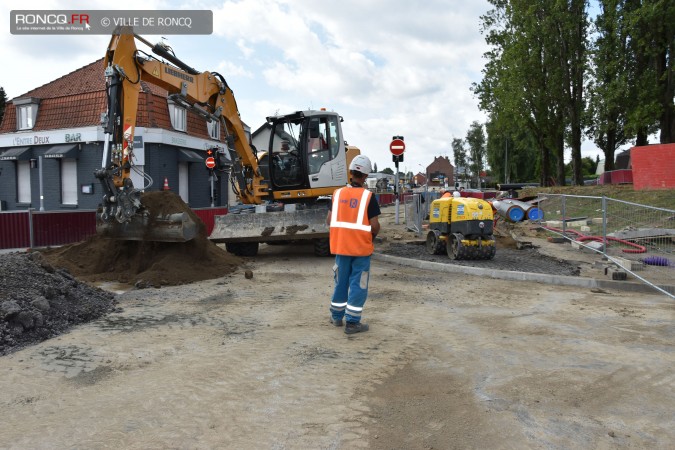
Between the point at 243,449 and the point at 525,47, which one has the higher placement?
the point at 525,47

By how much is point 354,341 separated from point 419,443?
2.23 metres

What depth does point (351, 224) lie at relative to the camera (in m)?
5.75

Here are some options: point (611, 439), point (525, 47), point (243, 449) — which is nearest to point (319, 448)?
point (243, 449)

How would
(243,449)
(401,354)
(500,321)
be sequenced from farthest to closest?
(500,321) < (401,354) < (243,449)

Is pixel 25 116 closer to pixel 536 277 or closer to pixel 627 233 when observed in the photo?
pixel 536 277

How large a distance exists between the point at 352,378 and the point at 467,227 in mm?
6919

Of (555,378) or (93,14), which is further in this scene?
(93,14)

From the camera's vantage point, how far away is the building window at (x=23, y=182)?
2589cm

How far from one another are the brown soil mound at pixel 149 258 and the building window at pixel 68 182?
15.8 m

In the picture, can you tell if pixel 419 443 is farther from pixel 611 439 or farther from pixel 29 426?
pixel 29 426

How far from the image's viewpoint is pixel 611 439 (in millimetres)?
3303

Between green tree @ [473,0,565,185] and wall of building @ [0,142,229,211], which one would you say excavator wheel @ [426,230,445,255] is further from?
green tree @ [473,0,565,185]

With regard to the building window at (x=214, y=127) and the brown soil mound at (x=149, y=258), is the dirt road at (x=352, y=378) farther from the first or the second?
the building window at (x=214, y=127)

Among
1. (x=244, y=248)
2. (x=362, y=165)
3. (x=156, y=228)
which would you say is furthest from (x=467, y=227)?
(x=156, y=228)
